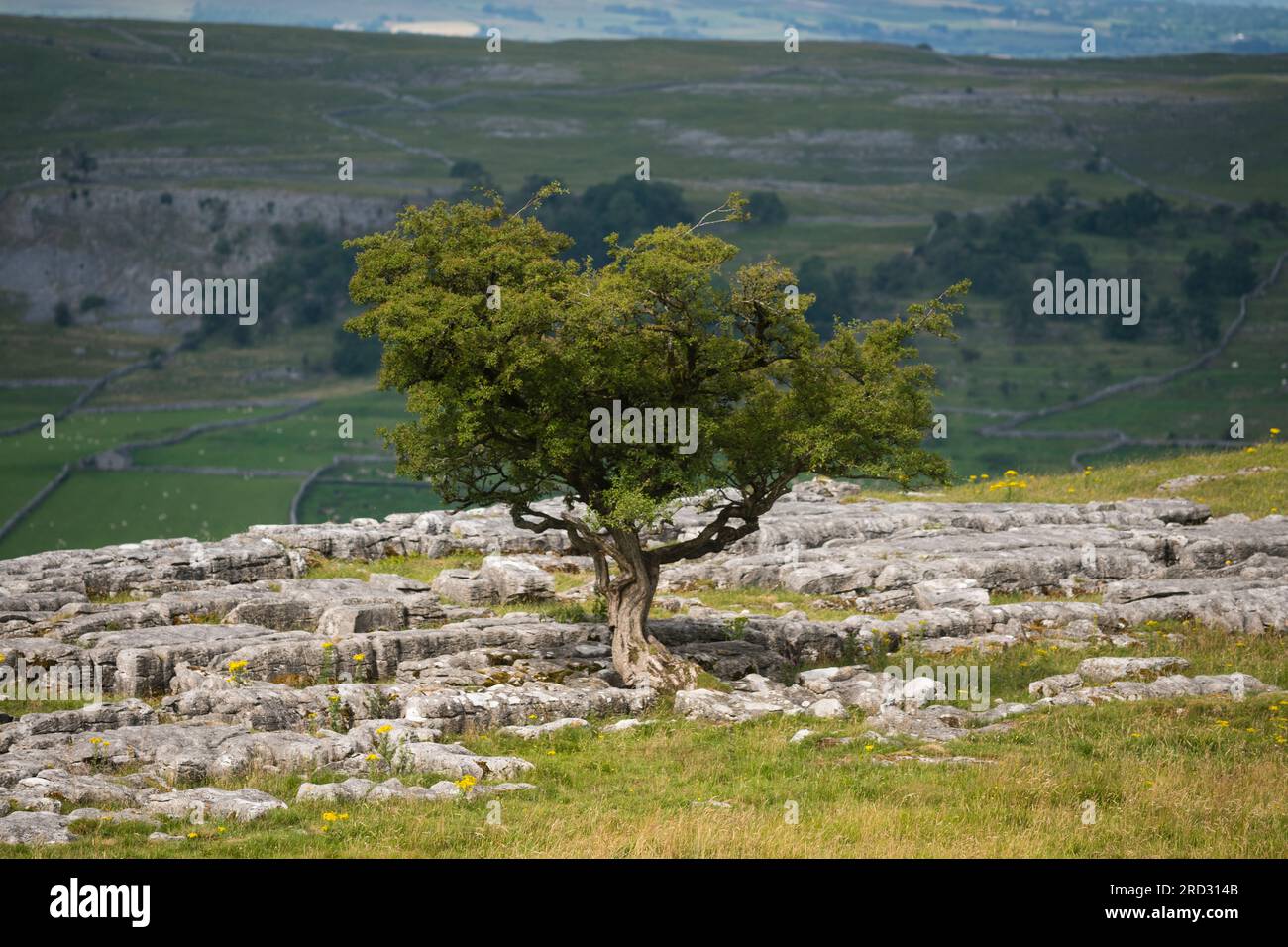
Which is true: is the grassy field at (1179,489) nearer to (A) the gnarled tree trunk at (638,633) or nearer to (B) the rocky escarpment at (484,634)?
(B) the rocky escarpment at (484,634)

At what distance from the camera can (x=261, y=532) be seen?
5300 cm

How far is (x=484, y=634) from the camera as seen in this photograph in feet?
127

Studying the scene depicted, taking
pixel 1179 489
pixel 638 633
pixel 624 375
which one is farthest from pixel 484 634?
pixel 1179 489

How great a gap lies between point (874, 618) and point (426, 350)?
1595 cm

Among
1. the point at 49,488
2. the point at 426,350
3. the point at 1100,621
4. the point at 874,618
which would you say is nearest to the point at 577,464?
the point at 426,350

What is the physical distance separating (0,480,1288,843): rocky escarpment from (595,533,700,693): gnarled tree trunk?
712 mm

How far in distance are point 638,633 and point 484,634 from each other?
4300mm

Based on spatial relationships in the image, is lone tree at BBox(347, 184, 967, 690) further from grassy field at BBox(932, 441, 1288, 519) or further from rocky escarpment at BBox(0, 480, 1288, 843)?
grassy field at BBox(932, 441, 1288, 519)

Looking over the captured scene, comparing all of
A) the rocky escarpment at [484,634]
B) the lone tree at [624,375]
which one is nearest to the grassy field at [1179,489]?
the rocky escarpment at [484,634]

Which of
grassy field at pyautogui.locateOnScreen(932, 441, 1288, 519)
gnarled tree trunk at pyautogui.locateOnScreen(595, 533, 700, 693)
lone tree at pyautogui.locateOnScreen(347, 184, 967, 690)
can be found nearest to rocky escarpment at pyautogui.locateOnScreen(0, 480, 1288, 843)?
gnarled tree trunk at pyautogui.locateOnScreen(595, 533, 700, 693)

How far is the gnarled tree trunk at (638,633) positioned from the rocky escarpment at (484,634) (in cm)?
71

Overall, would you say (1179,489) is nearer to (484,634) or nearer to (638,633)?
(638,633)

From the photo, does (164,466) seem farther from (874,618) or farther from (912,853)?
(912,853)
